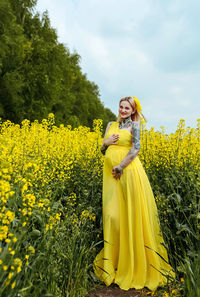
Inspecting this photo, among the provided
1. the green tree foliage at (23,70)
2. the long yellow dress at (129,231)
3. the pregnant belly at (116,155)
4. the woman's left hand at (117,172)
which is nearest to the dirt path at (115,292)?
the long yellow dress at (129,231)

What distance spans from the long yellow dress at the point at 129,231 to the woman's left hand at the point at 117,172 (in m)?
0.04

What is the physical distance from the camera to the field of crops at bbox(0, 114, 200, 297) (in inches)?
80.0

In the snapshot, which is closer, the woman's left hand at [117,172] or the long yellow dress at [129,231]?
the long yellow dress at [129,231]

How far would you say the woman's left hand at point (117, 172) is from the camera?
10.3 feet

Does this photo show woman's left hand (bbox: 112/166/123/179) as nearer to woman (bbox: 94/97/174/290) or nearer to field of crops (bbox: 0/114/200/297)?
woman (bbox: 94/97/174/290)

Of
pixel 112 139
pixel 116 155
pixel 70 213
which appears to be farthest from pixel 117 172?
pixel 70 213

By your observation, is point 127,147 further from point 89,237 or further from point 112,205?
point 89,237

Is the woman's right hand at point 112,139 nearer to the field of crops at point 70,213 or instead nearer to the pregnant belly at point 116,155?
the pregnant belly at point 116,155

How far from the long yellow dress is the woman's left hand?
0.04 meters

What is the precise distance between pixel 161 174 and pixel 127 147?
4.55 feet

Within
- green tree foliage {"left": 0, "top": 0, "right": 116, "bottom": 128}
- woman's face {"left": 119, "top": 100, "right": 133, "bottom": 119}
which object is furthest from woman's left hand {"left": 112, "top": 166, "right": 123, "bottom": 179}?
green tree foliage {"left": 0, "top": 0, "right": 116, "bottom": 128}

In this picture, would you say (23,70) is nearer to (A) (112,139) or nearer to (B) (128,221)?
(A) (112,139)

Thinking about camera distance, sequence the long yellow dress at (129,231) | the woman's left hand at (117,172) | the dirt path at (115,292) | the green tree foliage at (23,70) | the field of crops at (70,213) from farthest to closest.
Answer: the green tree foliage at (23,70), the woman's left hand at (117,172), the long yellow dress at (129,231), the dirt path at (115,292), the field of crops at (70,213)

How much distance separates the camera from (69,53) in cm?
3011
